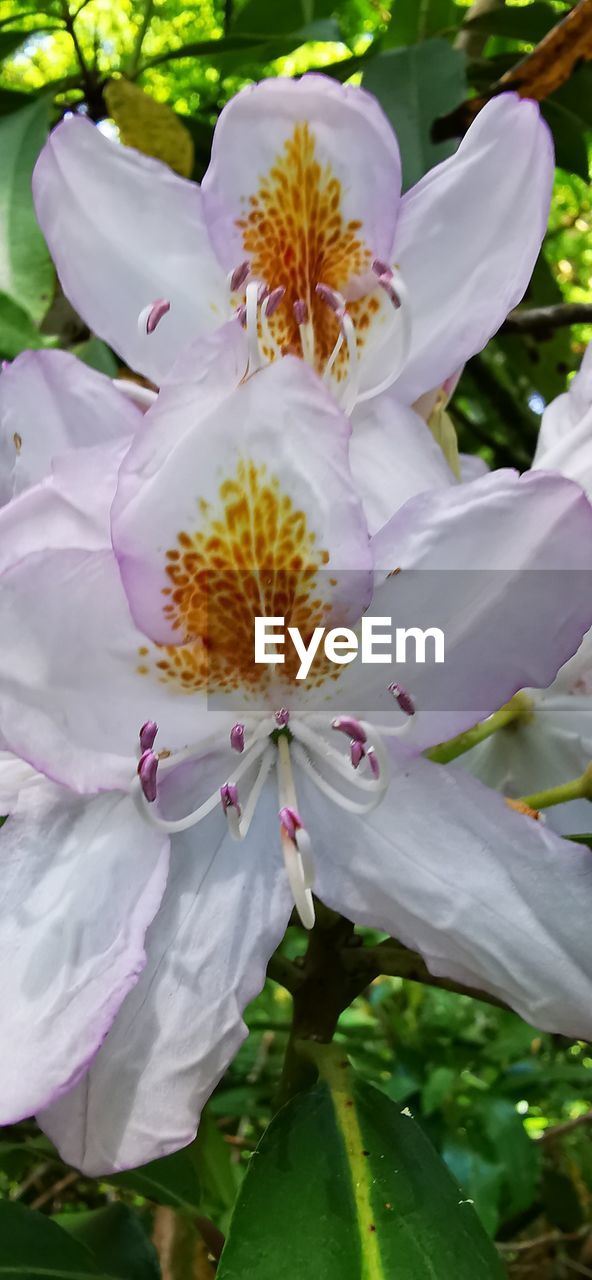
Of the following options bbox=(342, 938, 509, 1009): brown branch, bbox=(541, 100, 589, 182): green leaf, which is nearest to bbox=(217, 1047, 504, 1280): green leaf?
bbox=(342, 938, 509, 1009): brown branch

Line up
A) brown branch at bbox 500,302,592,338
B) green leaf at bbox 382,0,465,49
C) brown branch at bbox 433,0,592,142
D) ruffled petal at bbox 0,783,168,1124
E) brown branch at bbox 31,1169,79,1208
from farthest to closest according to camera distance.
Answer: green leaf at bbox 382,0,465,49 < brown branch at bbox 31,1169,79,1208 < brown branch at bbox 500,302,592,338 < brown branch at bbox 433,0,592,142 < ruffled petal at bbox 0,783,168,1124

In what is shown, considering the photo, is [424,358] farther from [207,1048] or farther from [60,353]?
[207,1048]

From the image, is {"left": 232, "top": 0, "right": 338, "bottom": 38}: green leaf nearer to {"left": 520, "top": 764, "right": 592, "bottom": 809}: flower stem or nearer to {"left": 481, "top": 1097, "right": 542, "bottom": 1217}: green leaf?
{"left": 520, "top": 764, "right": 592, "bottom": 809}: flower stem

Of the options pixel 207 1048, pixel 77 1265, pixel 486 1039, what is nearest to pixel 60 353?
pixel 207 1048

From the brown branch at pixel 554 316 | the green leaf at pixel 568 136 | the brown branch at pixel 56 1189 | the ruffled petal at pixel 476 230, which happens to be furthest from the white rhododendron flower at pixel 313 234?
the brown branch at pixel 56 1189

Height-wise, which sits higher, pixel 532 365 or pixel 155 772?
pixel 155 772

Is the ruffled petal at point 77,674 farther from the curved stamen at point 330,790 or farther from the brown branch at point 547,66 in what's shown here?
the brown branch at point 547,66
